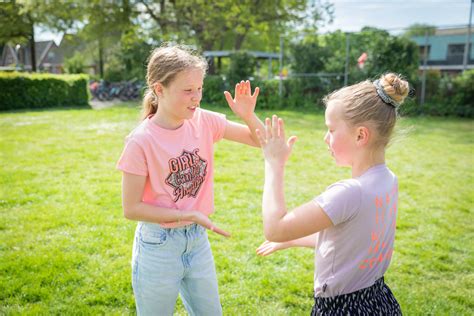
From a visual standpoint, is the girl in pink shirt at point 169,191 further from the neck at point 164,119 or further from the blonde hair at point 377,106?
the blonde hair at point 377,106

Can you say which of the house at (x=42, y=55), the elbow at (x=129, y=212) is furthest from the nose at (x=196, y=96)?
the house at (x=42, y=55)

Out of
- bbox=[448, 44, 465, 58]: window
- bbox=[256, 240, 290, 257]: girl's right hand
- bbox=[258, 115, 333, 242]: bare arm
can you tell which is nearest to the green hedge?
bbox=[256, 240, 290, 257]: girl's right hand

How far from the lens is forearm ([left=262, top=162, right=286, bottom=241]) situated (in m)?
1.56

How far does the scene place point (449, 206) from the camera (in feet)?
18.8

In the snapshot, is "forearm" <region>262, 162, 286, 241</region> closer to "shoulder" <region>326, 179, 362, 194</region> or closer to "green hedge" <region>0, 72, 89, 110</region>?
"shoulder" <region>326, 179, 362, 194</region>

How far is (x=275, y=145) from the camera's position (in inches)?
65.8

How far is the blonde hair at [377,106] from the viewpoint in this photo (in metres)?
1.58

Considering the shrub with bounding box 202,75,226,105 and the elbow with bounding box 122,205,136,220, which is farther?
the shrub with bounding box 202,75,226,105

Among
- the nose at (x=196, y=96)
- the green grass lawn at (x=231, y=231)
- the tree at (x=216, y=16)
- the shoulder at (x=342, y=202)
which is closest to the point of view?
the shoulder at (x=342, y=202)

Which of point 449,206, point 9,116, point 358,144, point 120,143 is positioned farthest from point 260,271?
point 9,116

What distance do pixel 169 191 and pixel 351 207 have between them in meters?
0.96

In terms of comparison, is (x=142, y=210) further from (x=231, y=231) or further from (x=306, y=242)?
(x=231, y=231)

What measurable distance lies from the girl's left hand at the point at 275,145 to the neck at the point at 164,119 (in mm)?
570

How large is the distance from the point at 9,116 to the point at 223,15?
1192 centimetres
